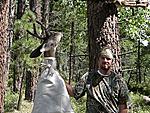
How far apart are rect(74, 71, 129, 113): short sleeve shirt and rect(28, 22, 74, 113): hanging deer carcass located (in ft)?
2.84

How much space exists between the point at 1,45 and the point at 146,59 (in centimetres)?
2468

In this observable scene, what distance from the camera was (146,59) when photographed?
32375 mm

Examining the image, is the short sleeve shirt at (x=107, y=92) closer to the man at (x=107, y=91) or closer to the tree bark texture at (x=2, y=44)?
the man at (x=107, y=91)

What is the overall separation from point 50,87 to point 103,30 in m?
2.25

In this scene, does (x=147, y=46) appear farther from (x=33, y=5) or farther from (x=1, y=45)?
(x=1, y=45)

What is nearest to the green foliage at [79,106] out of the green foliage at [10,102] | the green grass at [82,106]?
the green grass at [82,106]

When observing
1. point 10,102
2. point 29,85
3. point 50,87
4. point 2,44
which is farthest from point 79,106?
point 50,87

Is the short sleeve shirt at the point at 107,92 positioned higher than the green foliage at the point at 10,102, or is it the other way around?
the short sleeve shirt at the point at 107,92

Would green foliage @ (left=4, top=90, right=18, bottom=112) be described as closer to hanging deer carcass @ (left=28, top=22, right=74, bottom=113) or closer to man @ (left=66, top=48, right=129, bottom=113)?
man @ (left=66, top=48, right=129, bottom=113)

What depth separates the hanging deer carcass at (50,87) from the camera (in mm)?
3842

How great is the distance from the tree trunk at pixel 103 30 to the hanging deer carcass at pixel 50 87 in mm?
2054

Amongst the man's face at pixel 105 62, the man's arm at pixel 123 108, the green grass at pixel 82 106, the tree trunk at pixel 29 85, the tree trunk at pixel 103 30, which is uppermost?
the tree trunk at pixel 103 30

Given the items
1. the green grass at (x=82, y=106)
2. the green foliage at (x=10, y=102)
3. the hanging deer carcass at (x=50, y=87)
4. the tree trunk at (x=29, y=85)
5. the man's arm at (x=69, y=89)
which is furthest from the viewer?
the tree trunk at (x=29, y=85)

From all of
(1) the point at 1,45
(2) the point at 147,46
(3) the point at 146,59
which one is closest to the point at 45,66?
(1) the point at 1,45
